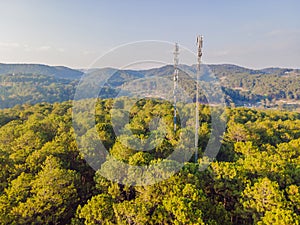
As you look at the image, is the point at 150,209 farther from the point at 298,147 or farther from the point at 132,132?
the point at 298,147

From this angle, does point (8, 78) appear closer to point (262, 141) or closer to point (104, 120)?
point (104, 120)

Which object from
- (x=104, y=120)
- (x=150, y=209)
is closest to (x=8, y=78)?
(x=104, y=120)

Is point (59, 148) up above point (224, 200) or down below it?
above

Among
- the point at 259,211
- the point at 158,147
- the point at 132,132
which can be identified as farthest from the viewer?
the point at 132,132

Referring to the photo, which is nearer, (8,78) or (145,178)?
(145,178)

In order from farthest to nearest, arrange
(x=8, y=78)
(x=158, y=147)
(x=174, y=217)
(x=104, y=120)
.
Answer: (x=8, y=78)
(x=104, y=120)
(x=158, y=147)
(x=174, y=217)

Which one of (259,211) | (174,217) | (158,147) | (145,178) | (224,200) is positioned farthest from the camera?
(158,147)

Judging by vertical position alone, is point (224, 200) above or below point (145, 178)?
below

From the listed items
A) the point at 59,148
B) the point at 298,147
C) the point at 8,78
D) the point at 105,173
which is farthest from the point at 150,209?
the point at 8,78

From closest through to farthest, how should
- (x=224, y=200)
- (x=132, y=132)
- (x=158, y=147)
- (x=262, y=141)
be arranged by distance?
1. (x=224, y=200)
2. (x=158, y=147)
3. (x=132, y=132)
4. (x=262, y=141)
